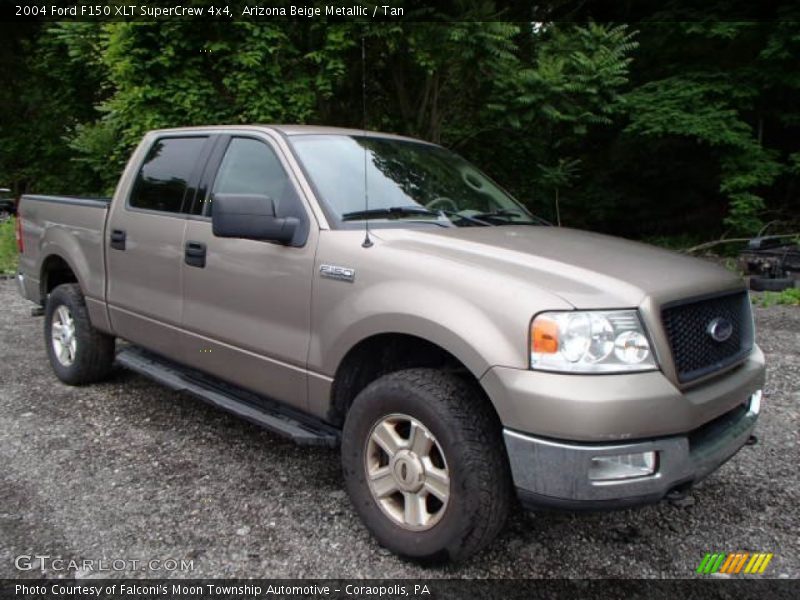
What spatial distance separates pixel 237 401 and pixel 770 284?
7206mm

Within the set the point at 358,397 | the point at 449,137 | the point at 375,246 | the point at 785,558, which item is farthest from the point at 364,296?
the point at 449,137

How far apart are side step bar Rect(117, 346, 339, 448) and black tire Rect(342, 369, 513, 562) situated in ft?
1.25

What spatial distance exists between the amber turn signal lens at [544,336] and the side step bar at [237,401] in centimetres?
119

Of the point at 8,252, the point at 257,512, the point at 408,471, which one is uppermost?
the point at 8,252

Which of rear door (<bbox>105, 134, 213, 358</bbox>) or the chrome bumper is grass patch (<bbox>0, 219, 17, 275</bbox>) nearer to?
rear door (<bbox>105, 134, 213, 358</bbox>)

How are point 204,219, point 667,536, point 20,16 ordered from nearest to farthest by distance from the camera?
point 667,536 → point 204,219 → point 20,16

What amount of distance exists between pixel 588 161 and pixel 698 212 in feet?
7.49

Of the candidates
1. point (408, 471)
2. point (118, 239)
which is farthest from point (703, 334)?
point (118, 239)

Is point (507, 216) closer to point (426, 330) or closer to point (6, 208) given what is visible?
point (426, 330)

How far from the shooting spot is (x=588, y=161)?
13359mm

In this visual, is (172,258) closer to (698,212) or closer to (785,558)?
(785,558)

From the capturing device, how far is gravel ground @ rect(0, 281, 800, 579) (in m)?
2.89

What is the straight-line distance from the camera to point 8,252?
1121cm

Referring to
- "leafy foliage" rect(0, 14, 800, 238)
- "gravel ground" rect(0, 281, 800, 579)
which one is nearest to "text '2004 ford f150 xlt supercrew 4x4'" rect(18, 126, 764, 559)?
"gravel ground" rect(0, 281, 800, 579)
